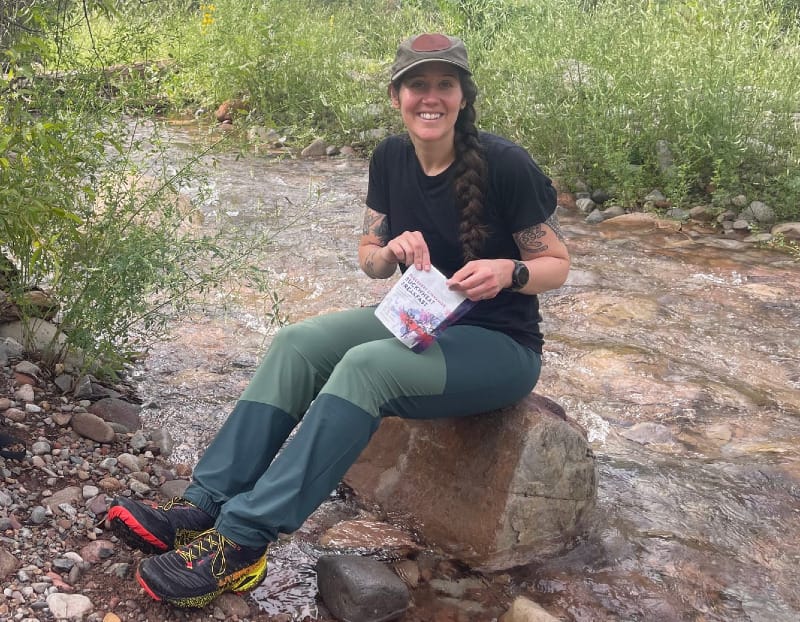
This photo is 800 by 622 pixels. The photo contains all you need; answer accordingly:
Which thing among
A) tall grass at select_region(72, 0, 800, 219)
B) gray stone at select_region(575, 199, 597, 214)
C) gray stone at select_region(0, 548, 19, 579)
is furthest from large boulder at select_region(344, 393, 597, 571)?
gray stone at select_region(575, 199, 597, 214)

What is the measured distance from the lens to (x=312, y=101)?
9609 mm

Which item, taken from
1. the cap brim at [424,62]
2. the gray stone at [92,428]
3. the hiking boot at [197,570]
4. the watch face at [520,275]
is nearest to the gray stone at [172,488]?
the gray stone at [92,428]

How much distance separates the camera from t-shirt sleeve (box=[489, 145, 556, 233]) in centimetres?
289

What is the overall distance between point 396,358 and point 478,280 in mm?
330

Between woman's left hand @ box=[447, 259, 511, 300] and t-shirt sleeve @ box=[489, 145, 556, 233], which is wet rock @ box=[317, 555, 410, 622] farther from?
t-shirt sleeve @ box=[489, 145, 556, 233]

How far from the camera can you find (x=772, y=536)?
3254 millimetres

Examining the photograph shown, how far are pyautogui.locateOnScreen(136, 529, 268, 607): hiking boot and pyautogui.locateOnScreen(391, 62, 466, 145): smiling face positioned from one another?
1.38 meters

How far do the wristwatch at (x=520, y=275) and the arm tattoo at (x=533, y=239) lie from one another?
88 millimetres

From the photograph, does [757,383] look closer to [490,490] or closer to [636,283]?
[636,283]

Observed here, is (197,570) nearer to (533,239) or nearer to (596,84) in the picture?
(533,239)

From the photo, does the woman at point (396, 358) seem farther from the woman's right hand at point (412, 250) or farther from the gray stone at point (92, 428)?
the gray stone at point (92, 428)

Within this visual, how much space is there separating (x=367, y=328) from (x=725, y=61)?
516cm

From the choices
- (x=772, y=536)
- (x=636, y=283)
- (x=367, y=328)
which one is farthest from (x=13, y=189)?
(x=636, y=283)


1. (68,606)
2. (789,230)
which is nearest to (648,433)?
(68,606)
